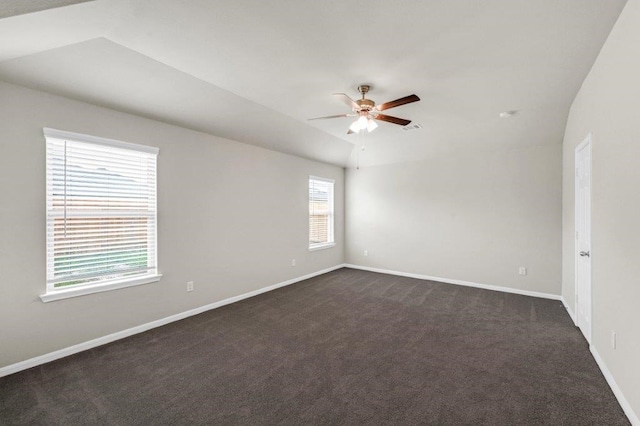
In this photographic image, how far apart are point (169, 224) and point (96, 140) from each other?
1192mm

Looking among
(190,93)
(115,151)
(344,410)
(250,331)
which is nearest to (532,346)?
(344,410)

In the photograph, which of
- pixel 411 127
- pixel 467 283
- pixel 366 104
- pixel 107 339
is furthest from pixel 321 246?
pixel 107 339

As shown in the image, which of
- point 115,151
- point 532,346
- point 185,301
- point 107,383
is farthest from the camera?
point 185,301

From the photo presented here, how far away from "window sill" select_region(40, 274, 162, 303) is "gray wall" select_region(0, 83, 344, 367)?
6cm

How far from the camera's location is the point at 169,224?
3.55 meters

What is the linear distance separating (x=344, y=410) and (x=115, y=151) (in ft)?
11.2

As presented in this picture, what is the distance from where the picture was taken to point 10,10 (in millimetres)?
1438

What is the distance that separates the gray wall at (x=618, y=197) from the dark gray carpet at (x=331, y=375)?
0.43 meters

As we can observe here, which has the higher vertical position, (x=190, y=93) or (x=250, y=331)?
(x=190, y=93)

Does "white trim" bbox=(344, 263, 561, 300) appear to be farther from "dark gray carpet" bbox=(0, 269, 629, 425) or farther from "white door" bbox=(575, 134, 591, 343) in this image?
"white door" bbox=(575, 134, 591, 343)

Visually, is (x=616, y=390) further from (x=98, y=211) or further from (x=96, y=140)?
(x=96, y=140)

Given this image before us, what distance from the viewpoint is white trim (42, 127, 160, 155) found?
263 cm

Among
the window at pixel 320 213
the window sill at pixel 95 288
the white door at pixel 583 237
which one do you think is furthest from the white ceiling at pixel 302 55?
the window at pixel 320 213

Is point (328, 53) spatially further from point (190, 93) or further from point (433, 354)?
point (433, 354)
